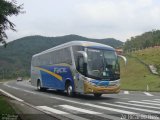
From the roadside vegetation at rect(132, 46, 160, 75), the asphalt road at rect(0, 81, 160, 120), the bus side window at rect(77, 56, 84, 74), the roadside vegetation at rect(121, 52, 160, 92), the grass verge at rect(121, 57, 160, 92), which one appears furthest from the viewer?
the roadside vegetation at rect(132, 46, 160, 75)

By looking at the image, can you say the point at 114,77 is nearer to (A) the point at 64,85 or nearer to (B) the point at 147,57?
(A) the point at 64,85

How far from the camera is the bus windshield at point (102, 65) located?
2309 centimetres

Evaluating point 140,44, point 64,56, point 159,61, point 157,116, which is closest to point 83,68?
point 64,56

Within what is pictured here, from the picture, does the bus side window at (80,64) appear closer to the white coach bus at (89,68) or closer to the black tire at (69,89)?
the white coach bus at (89,68)

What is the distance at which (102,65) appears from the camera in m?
23.3

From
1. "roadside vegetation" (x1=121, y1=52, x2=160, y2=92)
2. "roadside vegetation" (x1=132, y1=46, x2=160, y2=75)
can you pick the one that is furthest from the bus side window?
"roadside vegetation" (x1=132, y1=46, x2=160, y2=75)

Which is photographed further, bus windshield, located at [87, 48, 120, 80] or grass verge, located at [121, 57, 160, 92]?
grass verge, located at [121, 57, 160, 92]

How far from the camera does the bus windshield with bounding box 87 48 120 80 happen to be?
23.1 metres

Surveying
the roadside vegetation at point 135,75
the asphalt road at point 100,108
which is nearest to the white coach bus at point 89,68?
the asphalt road at point 100,108

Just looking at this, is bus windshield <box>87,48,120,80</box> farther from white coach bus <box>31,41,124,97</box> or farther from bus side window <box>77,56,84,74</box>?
bus side window <box>77,56,84,74</box>

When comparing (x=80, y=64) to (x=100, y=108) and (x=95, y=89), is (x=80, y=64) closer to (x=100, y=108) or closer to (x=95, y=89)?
(x=95, y=89)

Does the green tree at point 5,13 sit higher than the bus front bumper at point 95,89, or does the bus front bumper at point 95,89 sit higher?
the green tree at point 5,13

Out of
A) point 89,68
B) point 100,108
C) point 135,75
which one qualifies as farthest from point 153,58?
point 100,108

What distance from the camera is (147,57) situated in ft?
263
